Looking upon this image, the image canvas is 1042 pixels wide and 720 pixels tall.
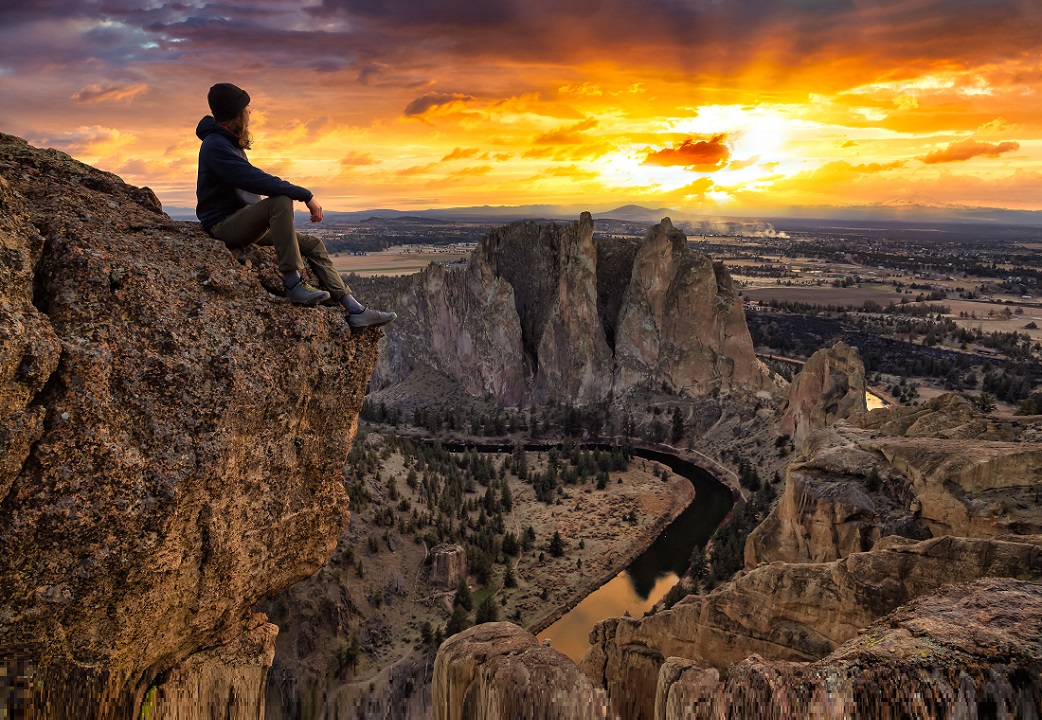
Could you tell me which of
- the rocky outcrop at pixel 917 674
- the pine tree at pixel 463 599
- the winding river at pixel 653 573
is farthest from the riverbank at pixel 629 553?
the rocky outcrop at pixel 917 674

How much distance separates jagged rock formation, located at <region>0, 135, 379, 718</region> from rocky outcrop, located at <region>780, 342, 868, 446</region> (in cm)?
4428

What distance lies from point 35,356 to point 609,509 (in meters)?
46.0

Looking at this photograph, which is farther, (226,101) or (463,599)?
(463,599)

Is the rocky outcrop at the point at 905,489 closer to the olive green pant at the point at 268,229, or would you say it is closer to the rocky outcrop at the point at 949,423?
the rocky outcrop at the point at 949,423

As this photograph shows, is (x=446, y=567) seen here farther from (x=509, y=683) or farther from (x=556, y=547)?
(x=509, y=683)

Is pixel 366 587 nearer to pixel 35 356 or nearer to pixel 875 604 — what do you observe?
pixel 875 604

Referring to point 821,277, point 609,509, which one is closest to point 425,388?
point 609,509

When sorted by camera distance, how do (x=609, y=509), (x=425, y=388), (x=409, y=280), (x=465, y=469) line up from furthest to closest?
Answer: (x=409, y=280) → (x=425, y=388) → (x=465, y=469) → (x=609, y=509)

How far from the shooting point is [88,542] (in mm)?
5367

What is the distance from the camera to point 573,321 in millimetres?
76875

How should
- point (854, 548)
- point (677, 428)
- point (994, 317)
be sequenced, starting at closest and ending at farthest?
1. point (854, 548)
2. point (677, 428)
3. point (994, 317)

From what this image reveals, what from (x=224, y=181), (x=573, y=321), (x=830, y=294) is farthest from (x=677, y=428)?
(x=830, y=294)

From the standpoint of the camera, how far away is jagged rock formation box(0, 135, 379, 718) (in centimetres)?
520

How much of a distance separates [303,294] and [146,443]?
2135mm
